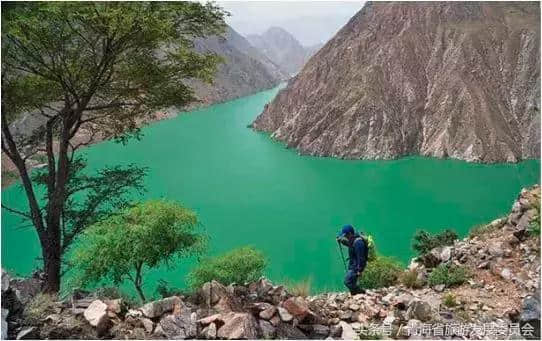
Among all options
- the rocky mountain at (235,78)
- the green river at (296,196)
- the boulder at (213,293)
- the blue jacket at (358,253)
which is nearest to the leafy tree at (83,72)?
the boulder at (213,293)

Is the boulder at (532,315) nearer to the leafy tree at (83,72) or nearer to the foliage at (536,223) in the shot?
the foliage at (536,223)

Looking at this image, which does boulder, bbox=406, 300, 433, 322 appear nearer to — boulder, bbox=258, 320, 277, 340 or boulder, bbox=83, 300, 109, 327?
boulder, bbox=258, 320, 277, 340

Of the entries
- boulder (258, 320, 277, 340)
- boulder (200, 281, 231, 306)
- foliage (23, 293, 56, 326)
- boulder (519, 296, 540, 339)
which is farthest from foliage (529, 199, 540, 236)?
foliage (23, 293, 56, 326)

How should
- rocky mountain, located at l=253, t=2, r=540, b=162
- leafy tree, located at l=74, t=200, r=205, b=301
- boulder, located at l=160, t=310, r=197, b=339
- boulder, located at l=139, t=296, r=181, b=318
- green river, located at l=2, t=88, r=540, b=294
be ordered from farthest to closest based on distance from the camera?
rocky mountain, located at l=253, t=2, r=540, b=162
green river, located at l=2, t=88, r=540, b=294
leafy tree, located at l=74, t=200, r=205, b=301
boulder, located at l=139, t=296, r=181, b=318
boulder, located at l=160, t=310, r=197, b=339

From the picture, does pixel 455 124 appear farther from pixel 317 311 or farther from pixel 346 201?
pixel 317 311

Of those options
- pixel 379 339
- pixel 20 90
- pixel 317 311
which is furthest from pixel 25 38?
pixel 379 339
